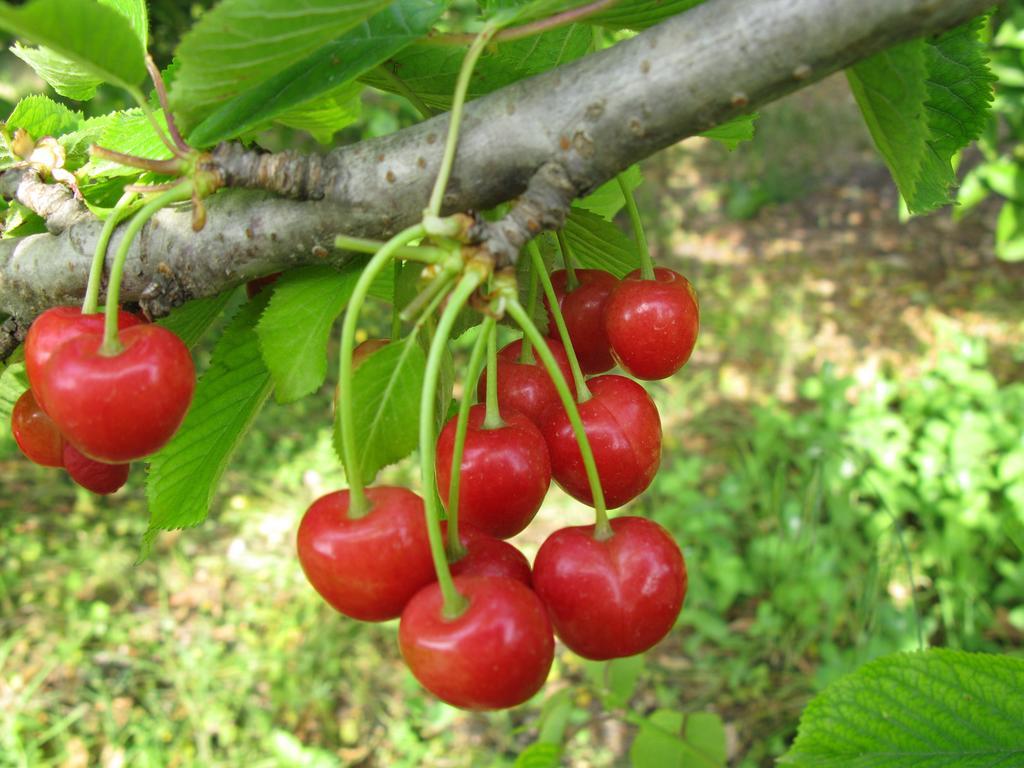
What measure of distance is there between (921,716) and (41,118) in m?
1.35

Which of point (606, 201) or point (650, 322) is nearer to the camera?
point (650, 322)

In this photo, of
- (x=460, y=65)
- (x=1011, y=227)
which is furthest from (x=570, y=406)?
(x=1011, y=227)

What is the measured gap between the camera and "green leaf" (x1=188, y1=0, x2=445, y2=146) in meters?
0.80

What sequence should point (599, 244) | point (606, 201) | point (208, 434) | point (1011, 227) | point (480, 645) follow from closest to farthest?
point (480, 645), point (208, 434), point (599, 244), point (606, 201), point (1011, 227)

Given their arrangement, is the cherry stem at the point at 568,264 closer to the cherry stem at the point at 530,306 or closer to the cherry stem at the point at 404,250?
the cherry stem at the point at 530,306

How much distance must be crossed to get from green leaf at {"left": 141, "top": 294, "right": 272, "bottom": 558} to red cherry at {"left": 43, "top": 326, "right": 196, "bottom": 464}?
222 millimetres

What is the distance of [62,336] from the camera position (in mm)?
809

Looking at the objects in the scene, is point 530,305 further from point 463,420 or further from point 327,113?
point 327,113

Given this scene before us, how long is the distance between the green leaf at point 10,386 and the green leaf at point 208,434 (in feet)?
1.04

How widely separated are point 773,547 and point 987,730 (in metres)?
2.93

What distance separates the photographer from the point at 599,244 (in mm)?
1143

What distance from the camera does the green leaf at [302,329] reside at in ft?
3.04

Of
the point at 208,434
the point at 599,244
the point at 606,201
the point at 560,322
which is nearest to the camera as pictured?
the point at 560,322

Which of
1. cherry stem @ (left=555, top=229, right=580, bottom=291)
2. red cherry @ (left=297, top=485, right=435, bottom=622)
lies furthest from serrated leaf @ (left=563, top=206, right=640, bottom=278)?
red cherry @ (left=297, top=485, right=435, bottom=622)
